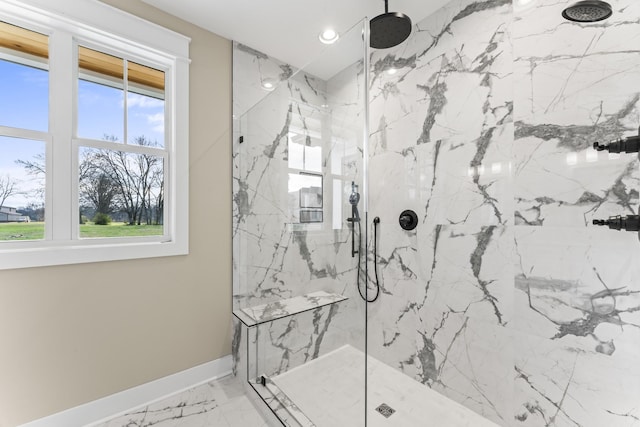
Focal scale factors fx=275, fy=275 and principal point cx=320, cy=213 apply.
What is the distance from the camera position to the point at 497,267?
157 centimetres

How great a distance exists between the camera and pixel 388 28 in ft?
5.59

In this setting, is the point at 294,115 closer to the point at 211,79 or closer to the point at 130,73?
the point at 211,79

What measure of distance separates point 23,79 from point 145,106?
1.93 ft

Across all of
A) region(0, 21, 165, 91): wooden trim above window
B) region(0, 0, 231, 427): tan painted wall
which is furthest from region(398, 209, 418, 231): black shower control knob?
region(0, 21, 165, 91): wooden trim above window

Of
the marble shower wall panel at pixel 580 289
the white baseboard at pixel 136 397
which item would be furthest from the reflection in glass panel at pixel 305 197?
the white baseboard at pixel 136 397

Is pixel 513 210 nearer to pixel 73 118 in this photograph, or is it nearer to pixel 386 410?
pixel 386 410

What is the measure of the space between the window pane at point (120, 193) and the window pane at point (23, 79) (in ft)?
0.93

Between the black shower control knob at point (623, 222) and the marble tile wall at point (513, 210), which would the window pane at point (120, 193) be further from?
the black shower control knob at point (623, 222)

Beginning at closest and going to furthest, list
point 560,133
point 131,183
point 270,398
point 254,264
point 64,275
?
1. point 560,133
2. point 64,275
3. point 270,398
4. point 131,183
5. point 254,264

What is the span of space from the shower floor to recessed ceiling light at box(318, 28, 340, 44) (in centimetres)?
215

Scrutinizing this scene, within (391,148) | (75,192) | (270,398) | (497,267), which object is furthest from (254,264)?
(497,267)

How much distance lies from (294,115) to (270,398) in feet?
5.69

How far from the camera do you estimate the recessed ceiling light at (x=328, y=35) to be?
6.70 ft

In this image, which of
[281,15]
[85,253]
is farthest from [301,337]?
[281,15]
